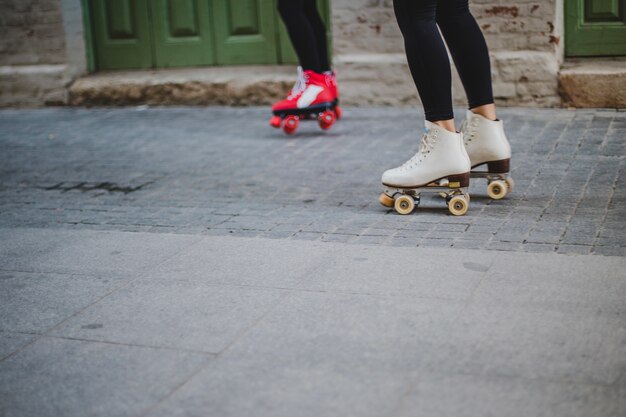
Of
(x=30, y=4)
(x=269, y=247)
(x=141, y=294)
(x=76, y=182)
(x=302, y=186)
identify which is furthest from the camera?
(x=30, y=4)

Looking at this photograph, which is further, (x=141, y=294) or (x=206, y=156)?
(x=206, y=156)

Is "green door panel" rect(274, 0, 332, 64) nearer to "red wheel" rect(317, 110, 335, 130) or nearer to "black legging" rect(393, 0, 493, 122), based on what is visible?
"red wheel" rect(317, 110, 335, 130)

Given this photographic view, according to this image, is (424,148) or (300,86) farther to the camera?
(300,86)

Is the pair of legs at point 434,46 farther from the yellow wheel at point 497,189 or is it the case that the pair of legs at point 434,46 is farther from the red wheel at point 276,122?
the red wheel at point 276,122

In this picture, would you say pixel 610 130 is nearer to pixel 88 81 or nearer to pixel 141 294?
pixel 141 294

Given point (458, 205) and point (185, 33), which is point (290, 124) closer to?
point (185, 33)

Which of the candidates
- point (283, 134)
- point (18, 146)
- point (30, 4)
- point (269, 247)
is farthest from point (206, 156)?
point (30, 4)

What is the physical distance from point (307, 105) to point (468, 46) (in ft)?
7.40

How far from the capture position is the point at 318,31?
6965 mm

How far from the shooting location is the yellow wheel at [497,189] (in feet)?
14.9

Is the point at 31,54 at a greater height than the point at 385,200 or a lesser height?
greater

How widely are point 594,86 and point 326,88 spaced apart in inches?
74.3

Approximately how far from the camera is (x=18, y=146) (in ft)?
22.7

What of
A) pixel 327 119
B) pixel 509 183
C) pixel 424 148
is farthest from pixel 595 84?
pixel 424 148
